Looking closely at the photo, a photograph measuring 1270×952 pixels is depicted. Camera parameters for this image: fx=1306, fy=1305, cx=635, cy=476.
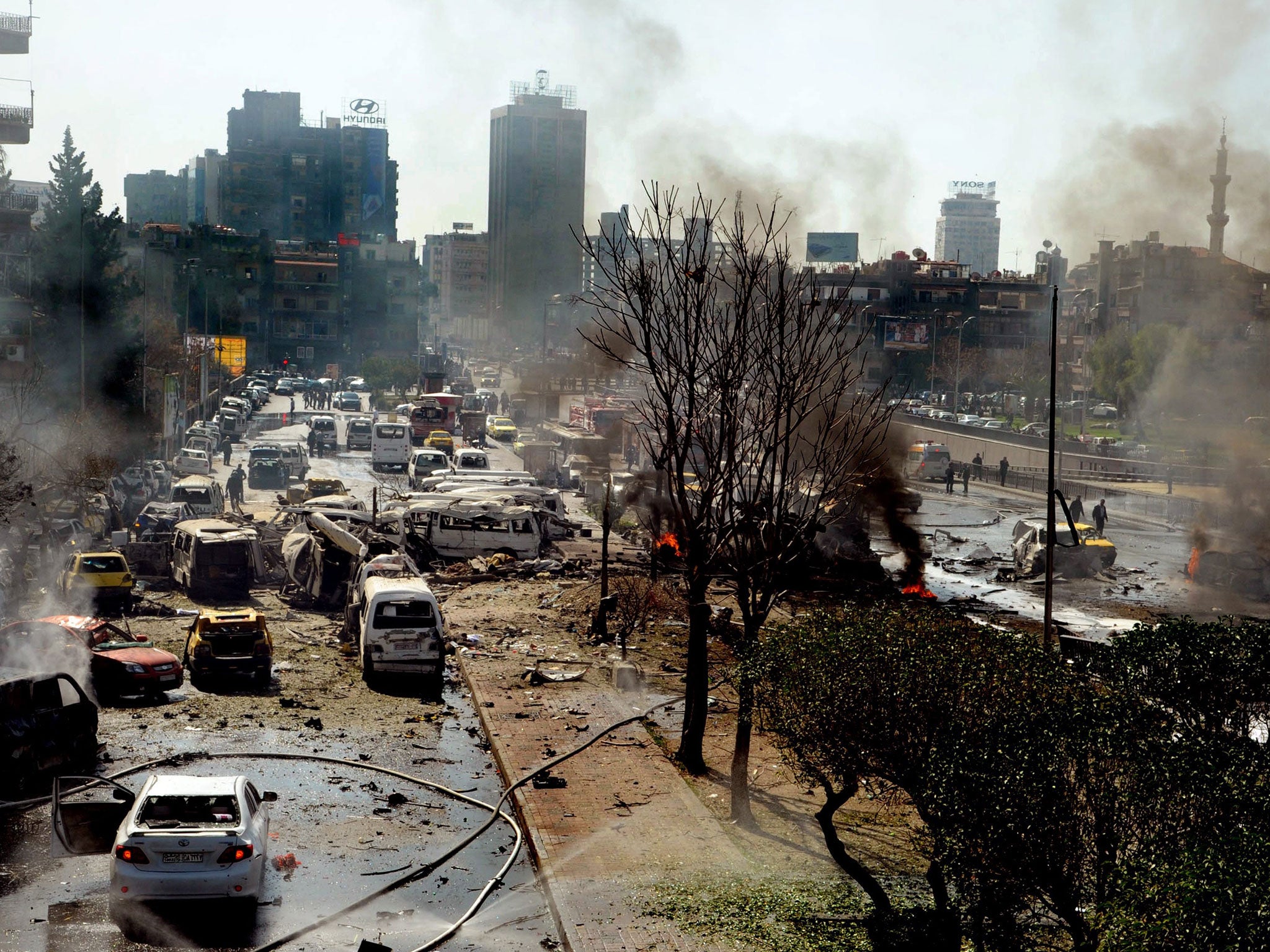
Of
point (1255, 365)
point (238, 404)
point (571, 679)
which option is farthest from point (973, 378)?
point (571, 679)

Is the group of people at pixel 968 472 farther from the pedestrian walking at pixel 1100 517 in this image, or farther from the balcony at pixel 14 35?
the balcony at pixel 14 35

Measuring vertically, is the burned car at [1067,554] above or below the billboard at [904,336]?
below

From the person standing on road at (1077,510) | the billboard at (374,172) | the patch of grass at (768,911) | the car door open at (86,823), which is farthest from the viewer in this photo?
the billboard at (374,172)

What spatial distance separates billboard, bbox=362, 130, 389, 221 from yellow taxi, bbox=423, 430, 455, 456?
119055 mm

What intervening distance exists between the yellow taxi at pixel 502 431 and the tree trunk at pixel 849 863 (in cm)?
5477

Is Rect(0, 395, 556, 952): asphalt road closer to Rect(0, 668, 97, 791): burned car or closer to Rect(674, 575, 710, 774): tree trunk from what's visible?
Rect(0, 668, 97, 791): burned car

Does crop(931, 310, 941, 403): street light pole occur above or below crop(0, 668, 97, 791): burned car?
above

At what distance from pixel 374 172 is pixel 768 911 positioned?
16862 cm

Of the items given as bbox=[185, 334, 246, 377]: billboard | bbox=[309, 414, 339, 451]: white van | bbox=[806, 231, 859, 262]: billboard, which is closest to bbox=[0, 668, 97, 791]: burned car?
bbox=[309, 414, 339, 451]: white van

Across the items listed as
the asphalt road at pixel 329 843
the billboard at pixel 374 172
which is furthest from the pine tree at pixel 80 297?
the billboard at pixel 374 172

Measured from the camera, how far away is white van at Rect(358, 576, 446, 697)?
18.5 m

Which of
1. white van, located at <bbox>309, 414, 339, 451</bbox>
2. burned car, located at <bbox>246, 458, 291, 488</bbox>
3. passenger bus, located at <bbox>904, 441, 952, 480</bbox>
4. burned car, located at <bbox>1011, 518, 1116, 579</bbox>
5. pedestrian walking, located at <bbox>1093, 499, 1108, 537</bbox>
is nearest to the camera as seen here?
burned car, located at <bbox>1011, 518, 1116, 579</bbox>

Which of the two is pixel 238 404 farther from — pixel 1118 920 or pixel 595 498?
pixel 1118 920

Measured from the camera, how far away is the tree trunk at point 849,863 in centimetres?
955
